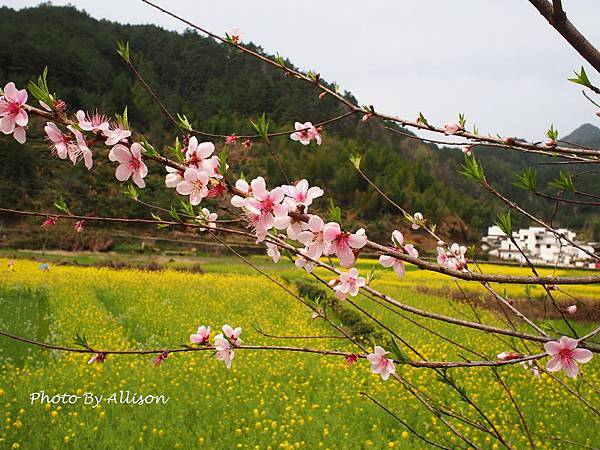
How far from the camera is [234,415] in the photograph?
469cm

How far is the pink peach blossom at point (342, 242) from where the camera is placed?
2.74 ft

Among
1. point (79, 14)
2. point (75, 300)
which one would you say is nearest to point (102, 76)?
point (79, 14)

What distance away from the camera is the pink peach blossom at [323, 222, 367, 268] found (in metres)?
0.84

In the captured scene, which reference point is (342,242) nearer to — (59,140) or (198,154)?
(198,154)

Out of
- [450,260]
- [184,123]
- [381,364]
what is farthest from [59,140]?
[450,260]

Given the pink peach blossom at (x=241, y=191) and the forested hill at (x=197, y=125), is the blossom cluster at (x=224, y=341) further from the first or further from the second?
the forested hill at (x=197, y=125)

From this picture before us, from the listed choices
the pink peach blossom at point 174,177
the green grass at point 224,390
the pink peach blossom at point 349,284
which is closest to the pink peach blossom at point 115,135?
the pink peach blossom at point 174,177

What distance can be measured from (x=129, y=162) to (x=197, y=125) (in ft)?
56.8

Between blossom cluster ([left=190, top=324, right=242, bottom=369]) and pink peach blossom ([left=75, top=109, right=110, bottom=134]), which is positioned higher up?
pink peach blossom ([left=75, top=109, right=110, bottom=134])

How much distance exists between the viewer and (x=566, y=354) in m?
0.91

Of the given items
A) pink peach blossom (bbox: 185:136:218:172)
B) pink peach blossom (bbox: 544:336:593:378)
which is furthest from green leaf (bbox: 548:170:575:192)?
pink peach blossom (bbox: 185:136:218:172)

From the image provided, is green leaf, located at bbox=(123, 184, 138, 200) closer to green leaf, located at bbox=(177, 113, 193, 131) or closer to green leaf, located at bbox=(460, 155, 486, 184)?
green leaf, located at bbox=(177, 113, 193, 131)

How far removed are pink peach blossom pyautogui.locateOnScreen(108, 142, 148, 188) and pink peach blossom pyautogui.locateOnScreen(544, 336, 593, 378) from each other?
868mm

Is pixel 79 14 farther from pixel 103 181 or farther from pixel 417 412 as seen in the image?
pixel 417 412
